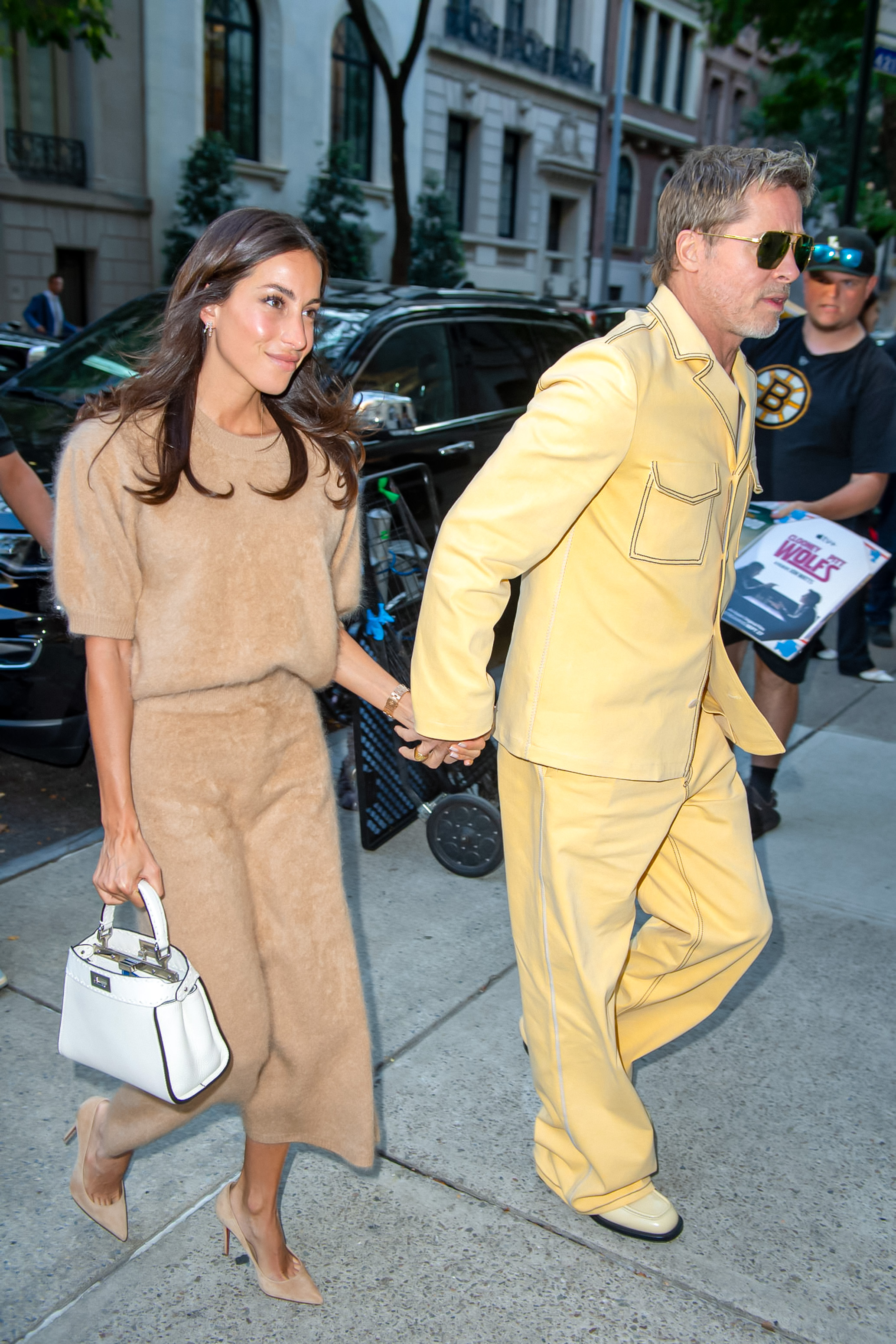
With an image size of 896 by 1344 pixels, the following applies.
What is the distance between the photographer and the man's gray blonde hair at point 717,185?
88.6 inches

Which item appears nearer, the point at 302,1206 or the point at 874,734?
the point at 302,1206

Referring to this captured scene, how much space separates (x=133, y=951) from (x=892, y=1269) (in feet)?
5.60

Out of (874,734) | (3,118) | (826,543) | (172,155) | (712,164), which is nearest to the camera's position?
(712,164)

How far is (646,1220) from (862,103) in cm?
1038

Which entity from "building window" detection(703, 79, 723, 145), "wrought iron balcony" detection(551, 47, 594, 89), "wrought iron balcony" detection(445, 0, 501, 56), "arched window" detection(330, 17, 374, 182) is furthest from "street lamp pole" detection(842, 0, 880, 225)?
"building window" detection(703, 79, 723, 145)

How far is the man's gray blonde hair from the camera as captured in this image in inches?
88.6

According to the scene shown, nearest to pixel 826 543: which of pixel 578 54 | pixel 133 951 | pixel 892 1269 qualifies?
pixel 892 1269

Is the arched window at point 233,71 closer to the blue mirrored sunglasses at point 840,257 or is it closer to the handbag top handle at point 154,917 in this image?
the blue mirrored sunglasses at point 840,257

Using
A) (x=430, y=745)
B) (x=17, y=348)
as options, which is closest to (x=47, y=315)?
(x=17, y=348)

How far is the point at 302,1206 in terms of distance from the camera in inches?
103

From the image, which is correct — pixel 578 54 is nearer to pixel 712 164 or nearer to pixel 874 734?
pixel 874 734

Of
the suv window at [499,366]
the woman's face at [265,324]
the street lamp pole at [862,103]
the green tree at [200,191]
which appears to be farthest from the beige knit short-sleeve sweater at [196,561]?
the green tree at [200,191]

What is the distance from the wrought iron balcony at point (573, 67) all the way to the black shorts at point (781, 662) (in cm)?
3419

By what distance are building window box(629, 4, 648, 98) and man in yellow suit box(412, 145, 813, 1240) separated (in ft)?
135
